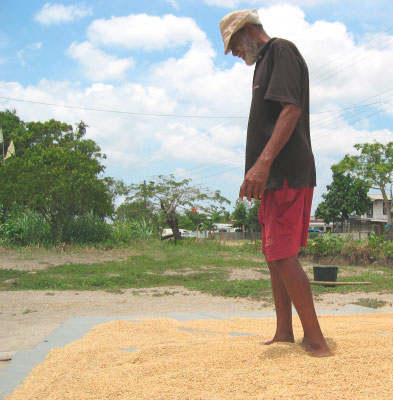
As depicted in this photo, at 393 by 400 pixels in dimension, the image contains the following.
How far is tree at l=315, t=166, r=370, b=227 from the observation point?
4078cm

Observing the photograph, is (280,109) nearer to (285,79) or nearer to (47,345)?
(285,79)

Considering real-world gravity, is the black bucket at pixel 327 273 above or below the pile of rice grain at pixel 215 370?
below

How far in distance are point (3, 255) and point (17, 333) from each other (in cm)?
1043

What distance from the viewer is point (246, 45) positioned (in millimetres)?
2262

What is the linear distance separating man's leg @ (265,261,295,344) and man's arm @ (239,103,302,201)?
431 millimetres

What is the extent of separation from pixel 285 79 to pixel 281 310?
1130mm

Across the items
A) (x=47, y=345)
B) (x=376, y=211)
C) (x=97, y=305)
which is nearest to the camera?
(x=47, y=345)

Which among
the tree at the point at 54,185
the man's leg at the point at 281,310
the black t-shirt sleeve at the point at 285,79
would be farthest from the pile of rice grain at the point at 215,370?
the tree at the point at 54,185

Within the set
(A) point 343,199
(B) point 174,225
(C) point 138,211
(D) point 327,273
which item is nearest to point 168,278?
(D) point 327,273

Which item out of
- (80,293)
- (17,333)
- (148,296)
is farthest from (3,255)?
(17,333)

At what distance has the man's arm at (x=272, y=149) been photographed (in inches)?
77.2

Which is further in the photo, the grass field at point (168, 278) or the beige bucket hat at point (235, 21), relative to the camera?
the grass field at point (168, 278)

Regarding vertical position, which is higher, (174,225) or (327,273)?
(174,225)

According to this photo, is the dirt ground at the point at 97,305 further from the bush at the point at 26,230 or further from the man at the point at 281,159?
the bush at the point at 26,230
